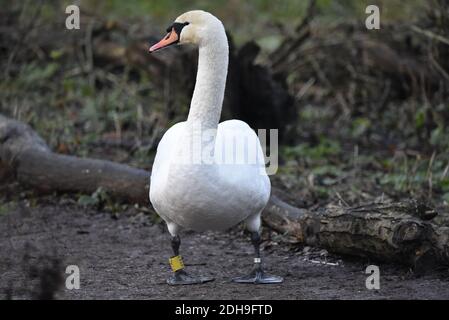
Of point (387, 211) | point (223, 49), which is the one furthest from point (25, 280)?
point (387, 211)

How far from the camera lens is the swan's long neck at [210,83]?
17.6 feet

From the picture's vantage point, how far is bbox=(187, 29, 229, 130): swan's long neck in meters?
5.36

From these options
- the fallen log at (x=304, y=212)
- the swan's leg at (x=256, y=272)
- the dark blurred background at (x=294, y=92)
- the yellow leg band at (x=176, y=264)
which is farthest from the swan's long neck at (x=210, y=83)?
the dark blurred background at (x=294, y=92)

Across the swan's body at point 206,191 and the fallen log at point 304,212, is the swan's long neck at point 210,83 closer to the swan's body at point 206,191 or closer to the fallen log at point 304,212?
the swan's body at point 206,191

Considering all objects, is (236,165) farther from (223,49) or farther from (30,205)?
(30,205)

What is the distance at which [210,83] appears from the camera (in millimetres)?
5387

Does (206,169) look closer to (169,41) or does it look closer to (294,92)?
(169,41)

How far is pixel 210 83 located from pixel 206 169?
1.89 feet

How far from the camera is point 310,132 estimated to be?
33.0 feet

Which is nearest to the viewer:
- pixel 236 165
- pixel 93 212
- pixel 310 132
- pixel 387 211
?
pixel 236 165

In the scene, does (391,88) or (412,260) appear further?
(391,88)
